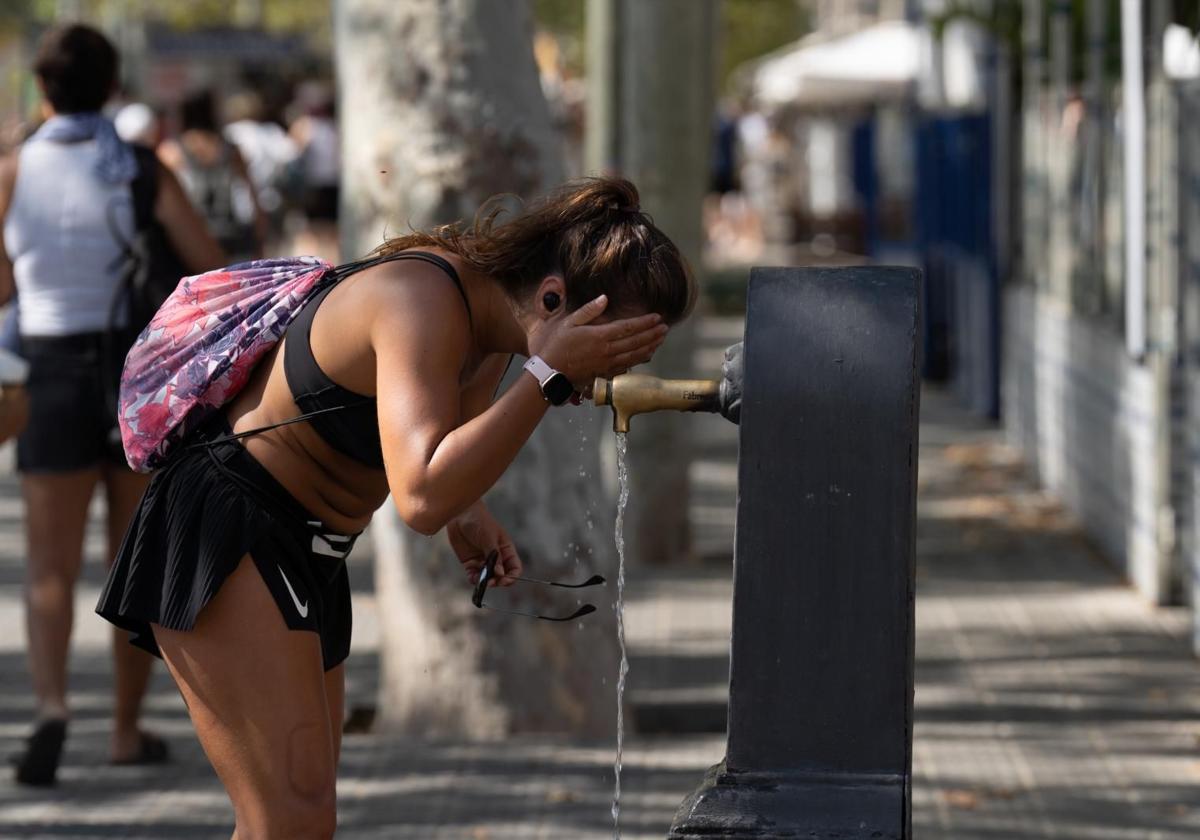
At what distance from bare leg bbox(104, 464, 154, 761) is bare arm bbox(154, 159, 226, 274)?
63 centimetres

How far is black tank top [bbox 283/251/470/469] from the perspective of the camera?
3498 mm

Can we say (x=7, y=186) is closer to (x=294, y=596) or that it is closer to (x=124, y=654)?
(x=124, y=654)

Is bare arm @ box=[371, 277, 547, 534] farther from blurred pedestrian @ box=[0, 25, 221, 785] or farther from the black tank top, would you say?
blurred pedestrian @ box=[0, 25, 221, 785]

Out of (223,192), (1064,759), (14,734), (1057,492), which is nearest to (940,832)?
(1064,759)

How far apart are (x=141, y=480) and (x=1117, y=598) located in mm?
4260

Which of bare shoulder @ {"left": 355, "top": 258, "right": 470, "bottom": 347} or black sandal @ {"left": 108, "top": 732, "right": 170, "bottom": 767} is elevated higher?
bare shoulder @ {"left": 355, "top": 258, "right": 470, "bottom": 347}

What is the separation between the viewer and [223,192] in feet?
44.4

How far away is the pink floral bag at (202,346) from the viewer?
3.62 meters

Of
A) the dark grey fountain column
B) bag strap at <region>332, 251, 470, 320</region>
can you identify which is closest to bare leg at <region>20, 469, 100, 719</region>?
bag strap at <region>332, 251, 470, 320</region>

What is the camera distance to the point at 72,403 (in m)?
6.12

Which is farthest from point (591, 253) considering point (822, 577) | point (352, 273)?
point (822, 577)

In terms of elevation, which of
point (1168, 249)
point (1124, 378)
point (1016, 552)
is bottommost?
point (1016, 552)

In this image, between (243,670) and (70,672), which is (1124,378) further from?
(243,670)

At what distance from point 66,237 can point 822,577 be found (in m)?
3.75
